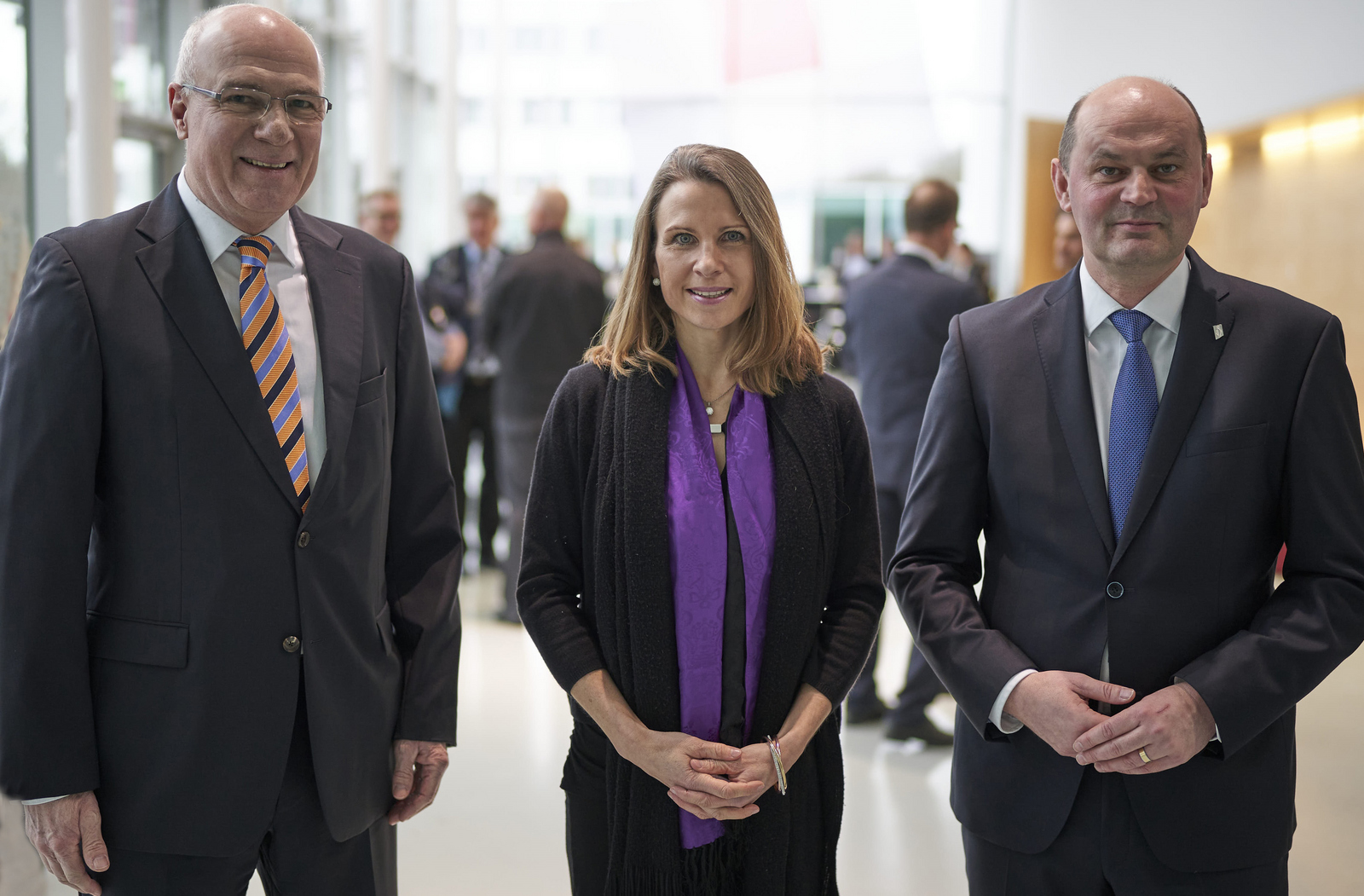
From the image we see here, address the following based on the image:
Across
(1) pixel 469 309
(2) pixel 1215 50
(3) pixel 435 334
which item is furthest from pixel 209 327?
(2) pixel 1215 50

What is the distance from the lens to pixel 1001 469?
5.37 feet

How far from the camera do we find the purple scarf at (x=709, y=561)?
5.46 feet

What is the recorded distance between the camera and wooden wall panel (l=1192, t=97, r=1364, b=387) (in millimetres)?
6082

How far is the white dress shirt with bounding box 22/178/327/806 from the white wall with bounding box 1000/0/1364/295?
19.5 feet

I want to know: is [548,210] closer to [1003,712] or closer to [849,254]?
[1003,712]

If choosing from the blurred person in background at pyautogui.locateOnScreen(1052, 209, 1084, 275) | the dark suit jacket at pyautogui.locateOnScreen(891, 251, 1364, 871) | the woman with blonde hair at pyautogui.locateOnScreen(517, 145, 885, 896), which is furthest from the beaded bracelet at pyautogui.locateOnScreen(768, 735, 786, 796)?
the blurred person in background at pyautogui.locateOnScreen(1052, 209, 1084, 275)

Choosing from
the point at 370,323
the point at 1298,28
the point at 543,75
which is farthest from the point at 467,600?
the point at 543,75

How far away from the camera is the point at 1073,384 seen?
5.27 ft

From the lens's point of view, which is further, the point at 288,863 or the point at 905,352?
the point at 905,352

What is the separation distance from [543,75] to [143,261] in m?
13.8

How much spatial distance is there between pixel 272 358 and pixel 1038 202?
6.47m

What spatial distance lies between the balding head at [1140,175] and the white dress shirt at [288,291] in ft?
3.77

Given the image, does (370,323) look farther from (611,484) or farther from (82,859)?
(82,859)

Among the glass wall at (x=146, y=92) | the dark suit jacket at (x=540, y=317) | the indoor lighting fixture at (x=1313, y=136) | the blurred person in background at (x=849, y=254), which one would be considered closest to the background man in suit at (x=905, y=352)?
the dark suit jacket at (x=540, y=317)
